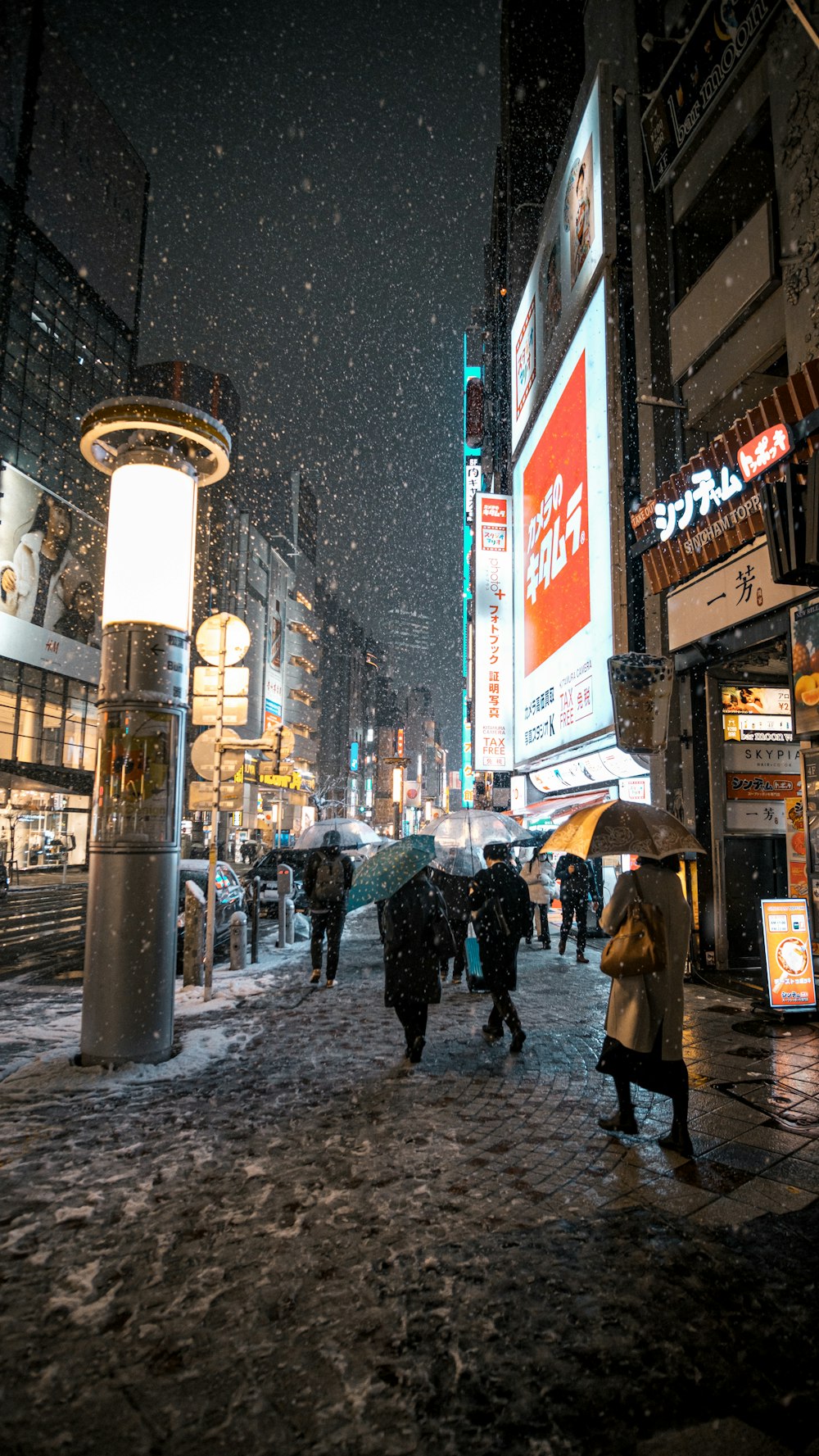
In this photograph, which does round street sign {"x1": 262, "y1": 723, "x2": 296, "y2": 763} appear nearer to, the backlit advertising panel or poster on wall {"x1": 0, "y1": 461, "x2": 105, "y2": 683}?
the backlit advertising panel

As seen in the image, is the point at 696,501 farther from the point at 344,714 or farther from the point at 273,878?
the point at 344,714

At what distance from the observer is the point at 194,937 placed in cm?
1023

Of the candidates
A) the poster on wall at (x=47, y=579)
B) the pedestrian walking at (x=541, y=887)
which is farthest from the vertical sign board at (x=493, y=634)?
the poster on wall at (x=47, y=579)

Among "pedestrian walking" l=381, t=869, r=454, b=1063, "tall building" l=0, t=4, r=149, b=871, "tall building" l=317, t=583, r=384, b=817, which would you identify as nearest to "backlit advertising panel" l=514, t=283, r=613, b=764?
"pedestrian walking" l=381, t=869, r=454, b=1063

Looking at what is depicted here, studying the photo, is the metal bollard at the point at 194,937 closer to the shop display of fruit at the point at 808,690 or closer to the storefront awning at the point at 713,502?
the shop display of fruit at the point at 808,690

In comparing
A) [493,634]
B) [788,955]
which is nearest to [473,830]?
[788,955]

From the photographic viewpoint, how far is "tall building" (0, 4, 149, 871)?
3656cm

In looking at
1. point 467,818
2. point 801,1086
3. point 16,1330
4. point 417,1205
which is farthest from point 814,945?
point 16,1330

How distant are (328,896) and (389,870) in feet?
11.5

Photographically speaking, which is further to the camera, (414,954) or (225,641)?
(225,641)

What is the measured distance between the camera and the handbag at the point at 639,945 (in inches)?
184

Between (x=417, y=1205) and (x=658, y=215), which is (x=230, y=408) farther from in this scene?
(x=417, y=1205)

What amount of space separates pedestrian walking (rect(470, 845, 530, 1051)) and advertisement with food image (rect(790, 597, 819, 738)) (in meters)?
3.94

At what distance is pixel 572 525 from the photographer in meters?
17.8
